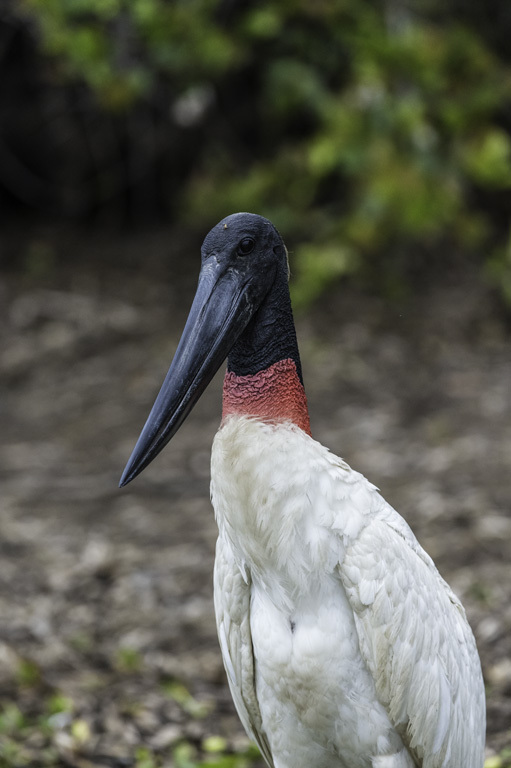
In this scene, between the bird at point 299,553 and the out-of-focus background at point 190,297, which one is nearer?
the bird at point 299,553

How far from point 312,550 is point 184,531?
343 cm

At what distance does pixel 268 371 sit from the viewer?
9.30ft

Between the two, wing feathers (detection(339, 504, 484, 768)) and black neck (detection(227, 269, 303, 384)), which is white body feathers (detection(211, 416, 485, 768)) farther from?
black neck (detection(227, 269, 303, 384))

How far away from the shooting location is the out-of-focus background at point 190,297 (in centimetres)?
A: 485

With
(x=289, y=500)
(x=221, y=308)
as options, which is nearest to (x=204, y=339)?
(x=221, y=308)

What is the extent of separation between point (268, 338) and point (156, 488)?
13.0ft

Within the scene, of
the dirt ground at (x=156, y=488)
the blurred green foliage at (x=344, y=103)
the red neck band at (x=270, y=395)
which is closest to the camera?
the red neck band at (x=270, y=395)

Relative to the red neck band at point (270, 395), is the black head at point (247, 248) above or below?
above

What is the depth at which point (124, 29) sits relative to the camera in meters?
8.05

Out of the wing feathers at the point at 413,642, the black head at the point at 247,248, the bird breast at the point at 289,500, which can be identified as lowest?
the wing feathers at the point at 413,642

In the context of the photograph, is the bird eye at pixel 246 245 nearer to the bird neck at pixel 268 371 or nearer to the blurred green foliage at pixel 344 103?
the bird neck at pixel 268 371

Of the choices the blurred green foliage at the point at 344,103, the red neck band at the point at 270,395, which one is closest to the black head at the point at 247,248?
the red neck band at the point at 270,395

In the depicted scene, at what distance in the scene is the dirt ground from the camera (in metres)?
4.40

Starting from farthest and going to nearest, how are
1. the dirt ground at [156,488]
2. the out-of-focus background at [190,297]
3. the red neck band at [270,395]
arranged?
the out-of-focus background at [190,297] < the dirt ground at [156,488] < the red neck band at [270,395]
